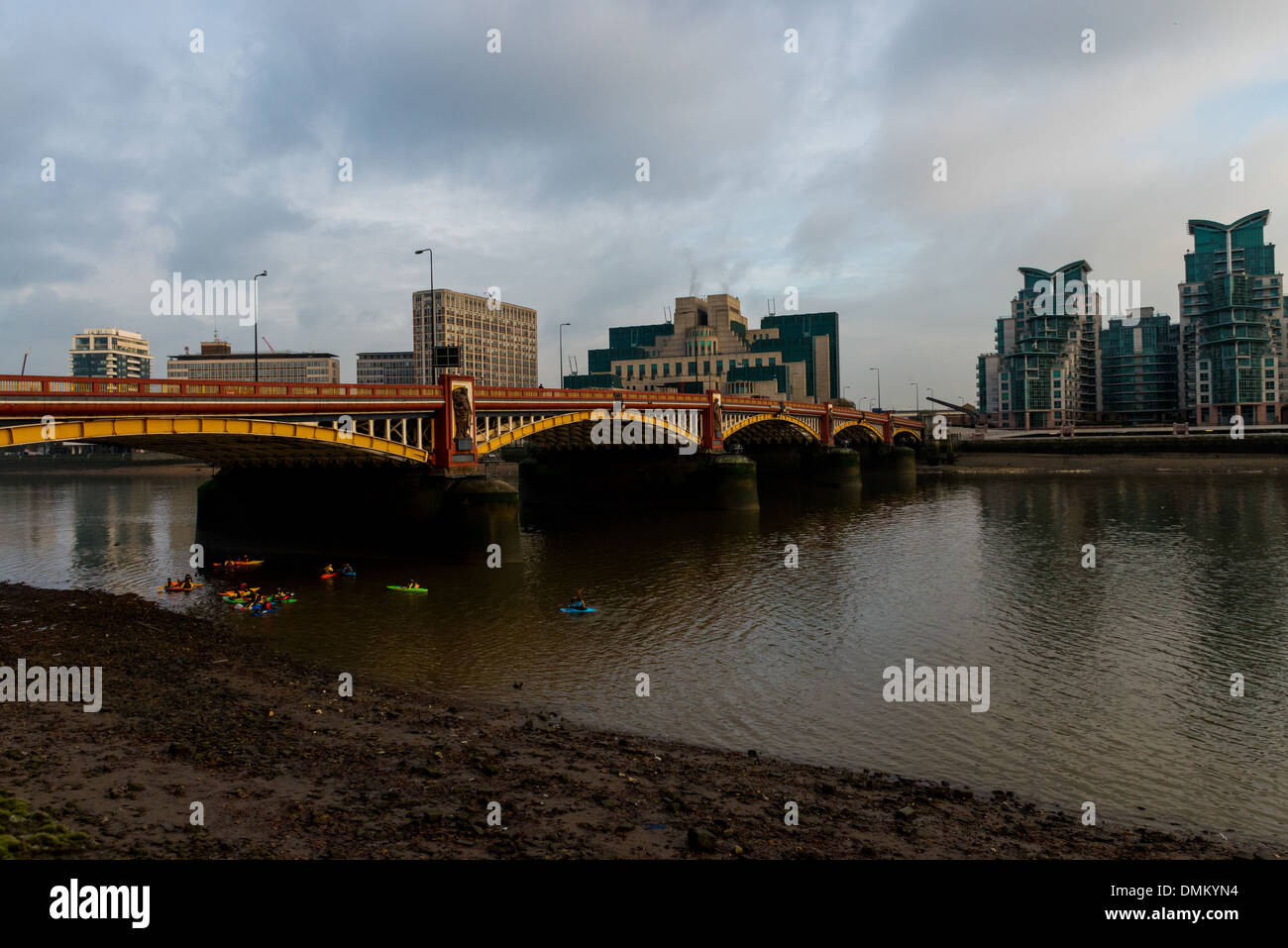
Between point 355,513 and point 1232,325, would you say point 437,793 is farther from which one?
point 1232,325

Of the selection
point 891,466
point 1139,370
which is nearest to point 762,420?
point 891,466

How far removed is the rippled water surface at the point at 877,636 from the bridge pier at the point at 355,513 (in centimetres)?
138

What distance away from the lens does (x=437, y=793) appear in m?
10.3

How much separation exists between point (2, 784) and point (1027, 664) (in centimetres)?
Result: 2023

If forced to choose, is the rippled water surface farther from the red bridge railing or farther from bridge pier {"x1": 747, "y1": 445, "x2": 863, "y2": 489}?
bridge pier {"x1": 747, "y1": 445, "x2": 863, "y2": 489}

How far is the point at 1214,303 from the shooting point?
150 metres

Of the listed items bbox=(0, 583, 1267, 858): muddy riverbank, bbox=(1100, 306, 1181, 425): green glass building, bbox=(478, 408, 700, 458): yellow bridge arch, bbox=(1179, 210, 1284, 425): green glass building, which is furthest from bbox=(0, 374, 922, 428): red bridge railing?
bbox=(1100, 306, 1181, 425): green glass building

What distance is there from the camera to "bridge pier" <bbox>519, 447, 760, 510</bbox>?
186 ft

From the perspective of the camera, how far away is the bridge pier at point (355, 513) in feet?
110

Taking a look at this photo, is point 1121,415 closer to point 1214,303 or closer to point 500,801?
point 1214,303

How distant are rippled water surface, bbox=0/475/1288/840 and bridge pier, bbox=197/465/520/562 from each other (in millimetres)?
1380

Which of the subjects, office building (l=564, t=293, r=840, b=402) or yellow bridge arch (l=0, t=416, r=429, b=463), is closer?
yellow bridge arch (l=0, t=416, r=429, b=463)

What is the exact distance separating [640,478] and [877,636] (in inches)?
1484
